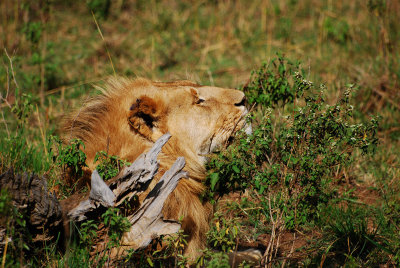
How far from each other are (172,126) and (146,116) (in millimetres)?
213

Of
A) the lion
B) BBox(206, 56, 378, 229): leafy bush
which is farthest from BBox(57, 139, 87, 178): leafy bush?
BBox(206, 56, 378, 229): leafy bush

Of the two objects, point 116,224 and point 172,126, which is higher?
point 172,126

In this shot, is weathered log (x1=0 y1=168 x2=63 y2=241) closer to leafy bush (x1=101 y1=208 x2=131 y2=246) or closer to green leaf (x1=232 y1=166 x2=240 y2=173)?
leafy bush (x1=101 y1=208 x2=131 y2=246)

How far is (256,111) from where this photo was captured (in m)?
4.79

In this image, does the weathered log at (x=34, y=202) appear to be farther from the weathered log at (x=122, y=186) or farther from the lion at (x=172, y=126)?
the lion at (x=172, y=126)

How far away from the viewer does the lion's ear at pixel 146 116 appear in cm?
335

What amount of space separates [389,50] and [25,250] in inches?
194

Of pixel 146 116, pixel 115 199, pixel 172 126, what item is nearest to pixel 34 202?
pixel 115 199

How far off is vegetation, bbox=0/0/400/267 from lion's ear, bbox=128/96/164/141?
295 mm

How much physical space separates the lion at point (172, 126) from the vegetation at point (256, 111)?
0.15 metres

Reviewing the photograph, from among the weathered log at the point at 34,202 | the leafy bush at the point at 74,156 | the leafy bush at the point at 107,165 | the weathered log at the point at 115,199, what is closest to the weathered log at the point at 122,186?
the weathered log at the point at 115,199

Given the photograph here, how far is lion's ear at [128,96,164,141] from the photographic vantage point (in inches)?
132

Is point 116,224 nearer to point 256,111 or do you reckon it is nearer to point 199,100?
point 199,100

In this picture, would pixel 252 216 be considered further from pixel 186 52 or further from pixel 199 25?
pixel 199 25
